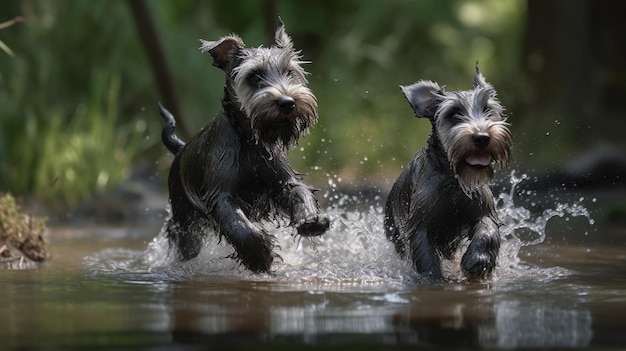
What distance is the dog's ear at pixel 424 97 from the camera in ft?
24.9

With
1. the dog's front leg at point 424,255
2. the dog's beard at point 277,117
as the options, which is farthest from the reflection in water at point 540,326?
the dog's beard at point 277,117

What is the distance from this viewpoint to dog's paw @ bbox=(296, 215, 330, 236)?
7066mm

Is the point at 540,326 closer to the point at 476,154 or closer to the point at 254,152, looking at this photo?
the point at 476,154

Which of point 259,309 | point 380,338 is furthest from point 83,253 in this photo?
point 380,338

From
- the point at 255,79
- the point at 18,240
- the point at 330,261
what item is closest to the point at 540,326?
the point at 255,79

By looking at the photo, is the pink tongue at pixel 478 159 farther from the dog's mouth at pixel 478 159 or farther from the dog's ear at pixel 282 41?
the dog's ear at pixel 282 41

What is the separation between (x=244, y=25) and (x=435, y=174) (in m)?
15.3

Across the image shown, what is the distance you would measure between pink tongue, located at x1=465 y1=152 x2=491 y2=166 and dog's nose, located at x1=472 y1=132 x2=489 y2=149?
0.06 m

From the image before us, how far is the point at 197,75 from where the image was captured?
1789 centimetres

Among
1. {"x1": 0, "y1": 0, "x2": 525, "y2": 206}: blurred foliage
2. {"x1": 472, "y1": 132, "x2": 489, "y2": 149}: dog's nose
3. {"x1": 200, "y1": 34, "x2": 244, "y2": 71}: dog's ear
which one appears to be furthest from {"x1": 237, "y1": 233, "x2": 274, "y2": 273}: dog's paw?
{"x1": 0, "y1": 0, "x2": 525, "y2": 206}: blurred foliage

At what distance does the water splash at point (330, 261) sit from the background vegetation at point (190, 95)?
156 inches

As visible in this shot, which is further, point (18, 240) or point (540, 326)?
point (18, 240)

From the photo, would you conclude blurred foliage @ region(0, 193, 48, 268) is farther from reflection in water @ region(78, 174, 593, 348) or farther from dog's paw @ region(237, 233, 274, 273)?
dog's paw @ region(237, 233, 274, 273)

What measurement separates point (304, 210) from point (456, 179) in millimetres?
1005
